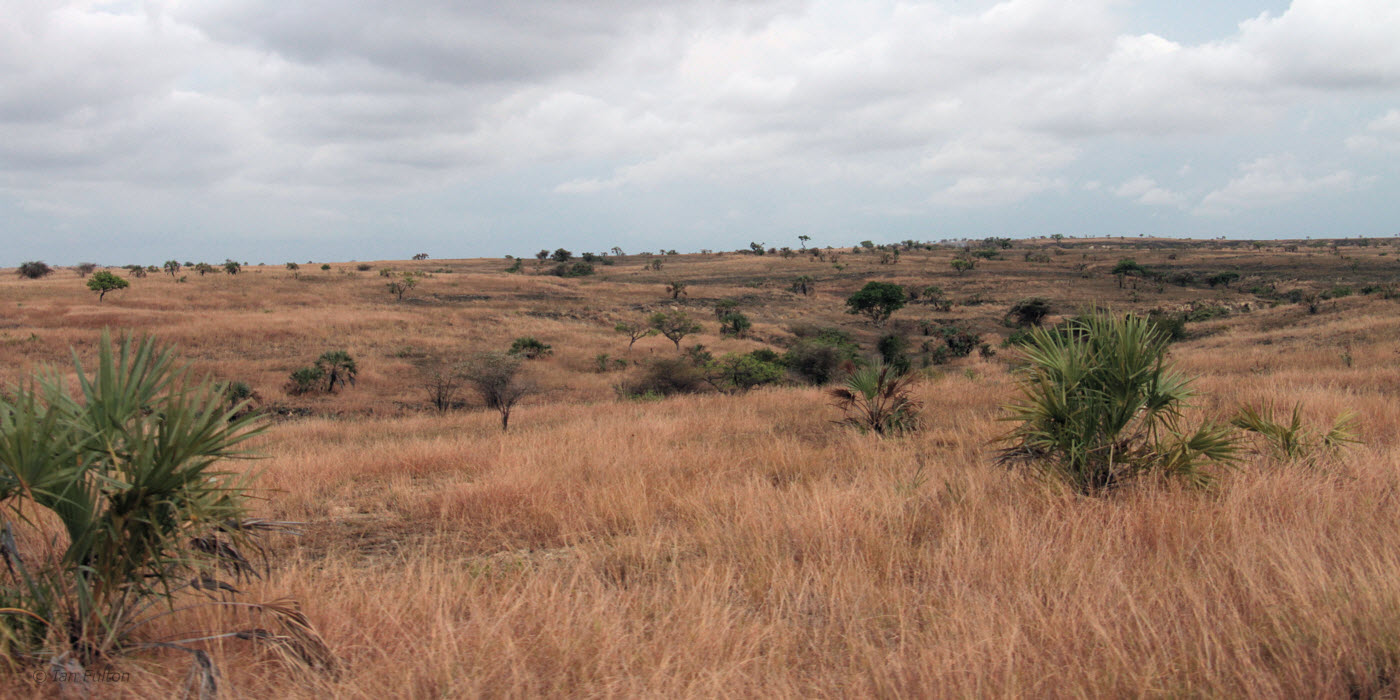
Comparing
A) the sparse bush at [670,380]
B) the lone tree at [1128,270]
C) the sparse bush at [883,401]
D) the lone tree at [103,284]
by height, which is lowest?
the sparse bush at [670,380]

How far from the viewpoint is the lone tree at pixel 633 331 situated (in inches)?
1766

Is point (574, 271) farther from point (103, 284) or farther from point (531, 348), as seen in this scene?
point (531, 348)

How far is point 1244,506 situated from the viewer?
4812 mm

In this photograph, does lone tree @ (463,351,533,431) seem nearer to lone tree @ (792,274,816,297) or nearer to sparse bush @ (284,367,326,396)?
sparse bush @ (284,367,326,396)

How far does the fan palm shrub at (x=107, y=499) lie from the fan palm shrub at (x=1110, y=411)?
5.48m

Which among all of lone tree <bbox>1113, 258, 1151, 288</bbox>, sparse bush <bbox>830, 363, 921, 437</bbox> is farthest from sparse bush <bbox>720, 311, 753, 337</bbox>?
lone tree <bbox>1113, 258, 1151, 288</bbox>

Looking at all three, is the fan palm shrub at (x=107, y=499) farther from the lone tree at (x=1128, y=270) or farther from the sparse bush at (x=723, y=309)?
the lone tree at (x=1128, y=270)

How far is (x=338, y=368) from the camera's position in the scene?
31.7 meters

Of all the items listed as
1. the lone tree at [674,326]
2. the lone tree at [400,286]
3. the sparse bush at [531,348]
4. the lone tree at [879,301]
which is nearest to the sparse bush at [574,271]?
the lone tree at [400,286]

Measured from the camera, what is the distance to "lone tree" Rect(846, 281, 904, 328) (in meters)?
58.6

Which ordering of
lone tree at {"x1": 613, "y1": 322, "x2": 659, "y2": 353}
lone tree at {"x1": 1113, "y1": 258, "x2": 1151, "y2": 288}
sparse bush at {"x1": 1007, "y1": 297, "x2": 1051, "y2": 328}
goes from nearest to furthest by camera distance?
lone tree at {"x1": 613, "y1": 322, "x2": 659, "y2": 353} < sparse bush at {"x1": 1007, "y1": 297, "x2": 1051, "y2": 328} < lone tree at {"x1": 1113, "y1": 258, "x2": 1151, "y2": 288}

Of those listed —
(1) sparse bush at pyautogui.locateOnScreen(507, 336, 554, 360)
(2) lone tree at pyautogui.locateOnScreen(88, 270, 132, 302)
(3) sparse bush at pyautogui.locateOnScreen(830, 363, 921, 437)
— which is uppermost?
(2) lone tree at pyautogui.locateOnScreen(88, 270, 132, 302)

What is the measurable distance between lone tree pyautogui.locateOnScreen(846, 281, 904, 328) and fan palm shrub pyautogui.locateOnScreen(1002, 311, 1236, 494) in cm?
5292

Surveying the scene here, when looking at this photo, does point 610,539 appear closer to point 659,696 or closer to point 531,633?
point 531,633
